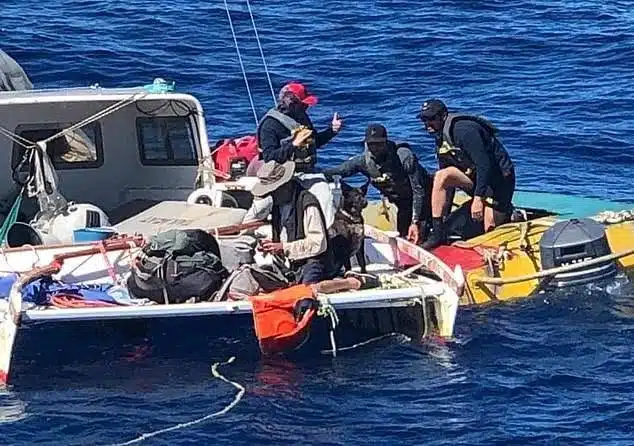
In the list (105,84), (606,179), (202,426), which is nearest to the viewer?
(202,426)

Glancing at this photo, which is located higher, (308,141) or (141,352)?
(308,141)

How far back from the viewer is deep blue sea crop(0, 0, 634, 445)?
469 inches

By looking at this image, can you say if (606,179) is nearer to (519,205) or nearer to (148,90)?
(519,205)

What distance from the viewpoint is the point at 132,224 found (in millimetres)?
15242

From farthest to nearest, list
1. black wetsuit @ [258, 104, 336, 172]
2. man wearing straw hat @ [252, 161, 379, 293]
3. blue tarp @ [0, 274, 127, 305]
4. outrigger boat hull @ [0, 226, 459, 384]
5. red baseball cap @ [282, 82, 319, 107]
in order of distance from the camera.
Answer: red baseball cap @ [282, 82, 319, 107] → black wetsuit @ [258, 104, 336, 172] → man wearing straw hat @ [252, 161, 379, 293] → blue tarp @ [0, 274, 127, 305] → outrigger boat hull @ [0, 226, 459, 384]

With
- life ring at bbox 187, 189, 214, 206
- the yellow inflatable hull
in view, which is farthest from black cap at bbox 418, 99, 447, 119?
life ring at bbox 187, 189, 214, 206

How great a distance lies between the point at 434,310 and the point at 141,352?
239 centimetres

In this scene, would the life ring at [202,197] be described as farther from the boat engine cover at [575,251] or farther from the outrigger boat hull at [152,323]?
the boat engine cover at [575,251]

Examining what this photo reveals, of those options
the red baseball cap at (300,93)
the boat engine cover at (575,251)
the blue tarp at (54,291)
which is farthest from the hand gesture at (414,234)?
the blue tarp at (54,291)

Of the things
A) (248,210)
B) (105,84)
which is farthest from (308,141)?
(105,84)

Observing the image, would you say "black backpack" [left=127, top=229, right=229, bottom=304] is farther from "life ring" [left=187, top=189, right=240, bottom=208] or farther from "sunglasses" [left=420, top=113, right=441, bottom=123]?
"sunglasses" [left=420, top=113, right=441, bottom=123]

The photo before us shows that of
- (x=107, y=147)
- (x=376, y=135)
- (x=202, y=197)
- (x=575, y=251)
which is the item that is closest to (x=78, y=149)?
(x=107, y=147)

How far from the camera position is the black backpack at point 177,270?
1310 centimetres

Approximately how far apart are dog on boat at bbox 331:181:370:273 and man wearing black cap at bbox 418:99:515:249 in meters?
1.90
